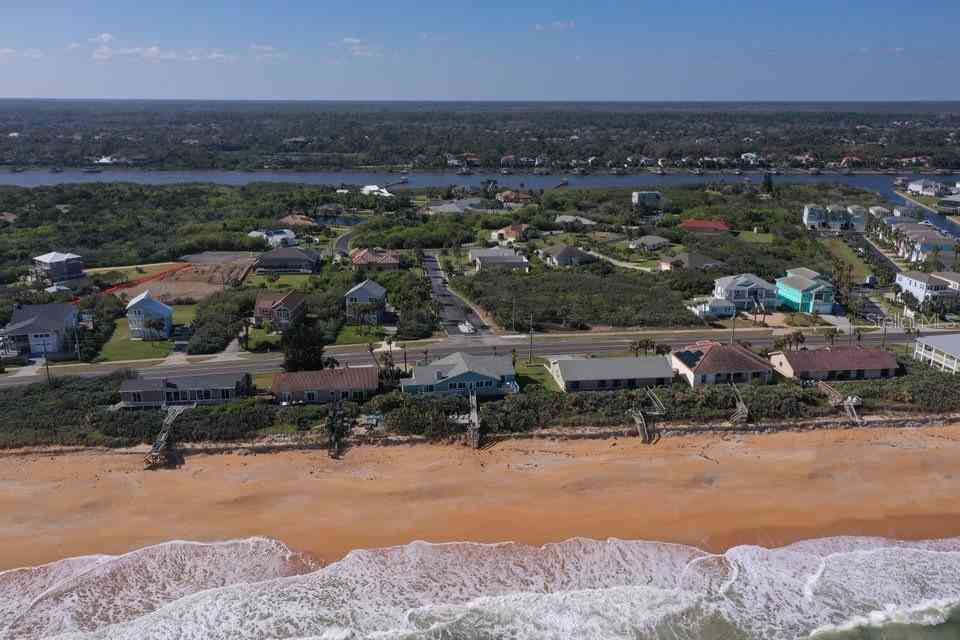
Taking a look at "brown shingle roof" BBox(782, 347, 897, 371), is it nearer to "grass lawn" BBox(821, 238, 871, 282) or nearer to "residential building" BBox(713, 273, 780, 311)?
"residential building" BBox(713, 273, 780, 311)

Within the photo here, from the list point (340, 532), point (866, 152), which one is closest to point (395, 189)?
point (340, 532)

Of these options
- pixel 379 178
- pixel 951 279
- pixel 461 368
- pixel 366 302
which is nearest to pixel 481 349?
pixel 461 368

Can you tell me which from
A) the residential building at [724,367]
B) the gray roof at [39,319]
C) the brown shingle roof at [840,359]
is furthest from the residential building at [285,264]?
the brown shingle roof at [840,359]

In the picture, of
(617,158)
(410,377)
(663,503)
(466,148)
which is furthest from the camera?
(466,148)

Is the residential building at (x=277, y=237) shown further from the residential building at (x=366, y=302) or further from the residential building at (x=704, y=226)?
the residential building at (x=704, y=226)

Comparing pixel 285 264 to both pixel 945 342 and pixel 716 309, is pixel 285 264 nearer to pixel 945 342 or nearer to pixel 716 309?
pixel 716 309

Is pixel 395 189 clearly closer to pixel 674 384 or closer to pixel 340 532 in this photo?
pixel 674 384
